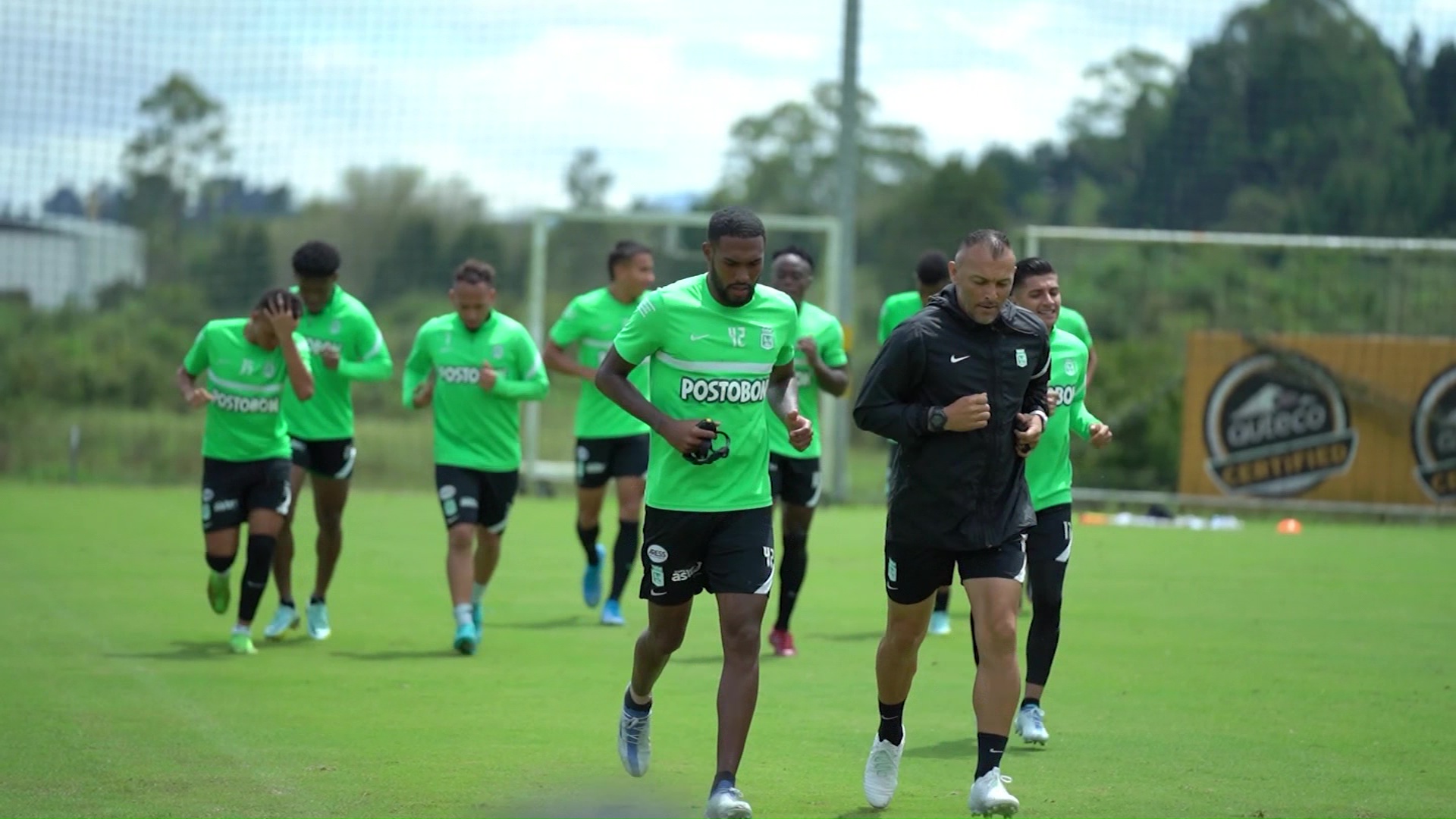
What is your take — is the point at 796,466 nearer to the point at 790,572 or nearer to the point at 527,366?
the point at 790,572

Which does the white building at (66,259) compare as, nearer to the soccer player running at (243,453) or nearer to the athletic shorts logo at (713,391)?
the soccer player running at (243,453)

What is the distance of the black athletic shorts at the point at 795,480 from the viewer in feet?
37.4

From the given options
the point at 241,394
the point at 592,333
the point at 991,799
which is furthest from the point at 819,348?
the point at 991,799

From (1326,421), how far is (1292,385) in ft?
1.89

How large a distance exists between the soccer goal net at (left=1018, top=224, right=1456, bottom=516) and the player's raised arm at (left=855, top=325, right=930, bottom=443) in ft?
51.8

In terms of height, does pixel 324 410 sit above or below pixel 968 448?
below

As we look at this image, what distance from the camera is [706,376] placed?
7.09 metres

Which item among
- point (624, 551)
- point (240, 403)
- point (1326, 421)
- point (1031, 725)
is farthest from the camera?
point (1326, 421)

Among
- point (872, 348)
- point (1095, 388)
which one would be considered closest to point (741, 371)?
point (1095, 388)

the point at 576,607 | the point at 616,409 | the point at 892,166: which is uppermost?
the point at 892,166

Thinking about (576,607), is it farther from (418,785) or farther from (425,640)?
(418,785)

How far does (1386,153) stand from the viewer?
25.4m

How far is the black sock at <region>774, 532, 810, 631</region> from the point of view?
11242mm

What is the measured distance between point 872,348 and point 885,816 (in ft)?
80.8
